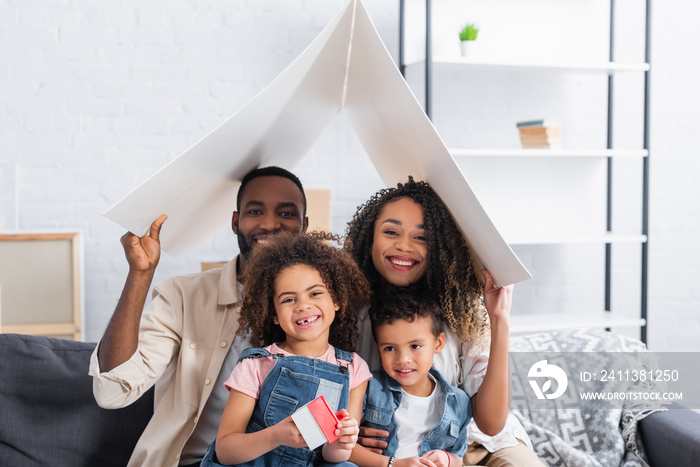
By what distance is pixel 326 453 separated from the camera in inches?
53.3

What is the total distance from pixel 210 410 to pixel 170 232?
445mm

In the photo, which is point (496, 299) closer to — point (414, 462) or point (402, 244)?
point (402, 244)

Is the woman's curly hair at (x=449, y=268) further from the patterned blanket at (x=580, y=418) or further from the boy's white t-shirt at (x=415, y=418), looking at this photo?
the patterned blanket at (x=580, y=418)

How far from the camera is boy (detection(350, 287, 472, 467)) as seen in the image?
1.49 metres

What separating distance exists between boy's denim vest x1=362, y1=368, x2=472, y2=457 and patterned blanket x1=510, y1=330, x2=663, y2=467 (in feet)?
1.91

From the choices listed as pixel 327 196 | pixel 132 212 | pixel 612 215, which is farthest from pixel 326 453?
pixel 612 215

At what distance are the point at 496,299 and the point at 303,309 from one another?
0.42 meters

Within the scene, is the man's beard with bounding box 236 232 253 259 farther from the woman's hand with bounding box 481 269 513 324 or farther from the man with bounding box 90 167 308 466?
the woman's hand with bounding box 481 269 513 324

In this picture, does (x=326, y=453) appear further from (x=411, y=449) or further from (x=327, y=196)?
(x=327, y=196)

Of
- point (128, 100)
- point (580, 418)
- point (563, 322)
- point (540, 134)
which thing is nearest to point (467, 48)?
point (540, 134)

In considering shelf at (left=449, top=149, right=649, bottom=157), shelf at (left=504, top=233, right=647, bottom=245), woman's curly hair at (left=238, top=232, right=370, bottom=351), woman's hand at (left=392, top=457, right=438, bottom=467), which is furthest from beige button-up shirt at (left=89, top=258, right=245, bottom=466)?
shelf at (left=504, top=233, right=647, bottom=245)

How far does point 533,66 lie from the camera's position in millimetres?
3145

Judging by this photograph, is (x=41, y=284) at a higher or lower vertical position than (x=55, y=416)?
higher

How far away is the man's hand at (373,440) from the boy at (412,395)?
0.05 ft
